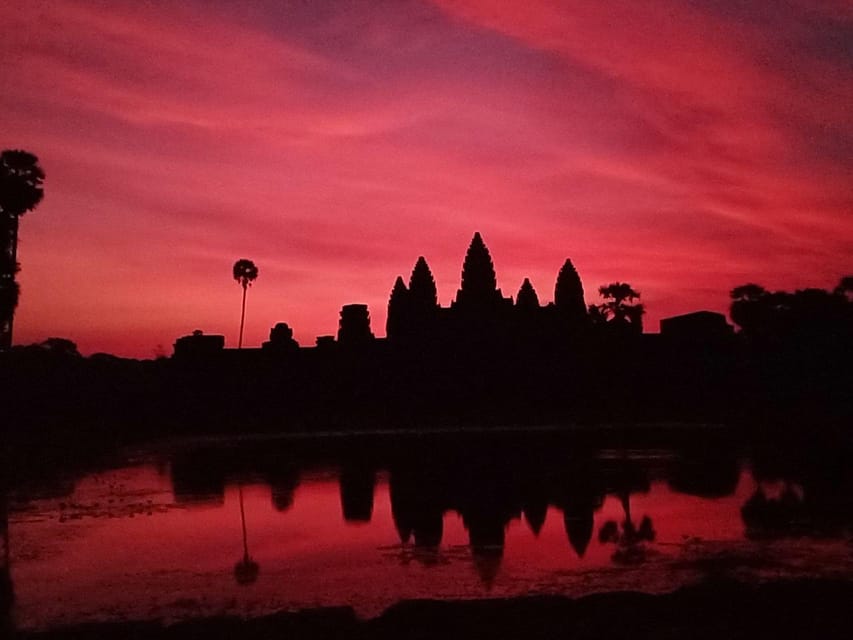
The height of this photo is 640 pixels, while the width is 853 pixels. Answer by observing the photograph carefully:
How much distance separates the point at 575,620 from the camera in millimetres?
11953

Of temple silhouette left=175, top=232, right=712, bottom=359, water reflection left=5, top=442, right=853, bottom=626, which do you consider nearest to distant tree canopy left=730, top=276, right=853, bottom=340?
temple silhouette left=175, top=232, right=712, bottom=359

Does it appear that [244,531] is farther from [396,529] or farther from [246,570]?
[246,570]

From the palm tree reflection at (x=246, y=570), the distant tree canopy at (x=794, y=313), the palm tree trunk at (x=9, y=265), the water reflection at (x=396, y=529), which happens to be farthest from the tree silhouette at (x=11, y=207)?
the distant tree canopy at (x=794, y=313)

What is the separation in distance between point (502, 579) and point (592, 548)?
3480 millimetres

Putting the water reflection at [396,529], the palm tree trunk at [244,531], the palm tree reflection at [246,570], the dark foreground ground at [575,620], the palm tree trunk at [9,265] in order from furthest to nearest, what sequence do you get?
the palm tree trunk at [9,265]
the palm tree trunk at [244,531]
the palm tree reflection at [246,570]
the water reflection at [396,529]
the dark foreground ground at [575,620]

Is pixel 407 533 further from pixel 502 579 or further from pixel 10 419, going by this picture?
pixel 10 419

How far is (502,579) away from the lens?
15383mm

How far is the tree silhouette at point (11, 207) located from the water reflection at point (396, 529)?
1287cm

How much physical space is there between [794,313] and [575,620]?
7426 cm

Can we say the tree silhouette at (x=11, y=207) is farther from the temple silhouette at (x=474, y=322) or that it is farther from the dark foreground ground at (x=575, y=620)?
the dark foreground ground at (x=575, y=620)

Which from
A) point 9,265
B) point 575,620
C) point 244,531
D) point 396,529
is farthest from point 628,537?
point 9,265

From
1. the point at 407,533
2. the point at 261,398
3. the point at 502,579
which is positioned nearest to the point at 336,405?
the point at 261,398

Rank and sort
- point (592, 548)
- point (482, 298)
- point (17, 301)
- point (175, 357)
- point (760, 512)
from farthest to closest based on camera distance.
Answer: point (482, 298)
point (175, 357)
point (17, 301)
point (760, 512)
point (592, 548)

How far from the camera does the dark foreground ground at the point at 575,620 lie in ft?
37.8
